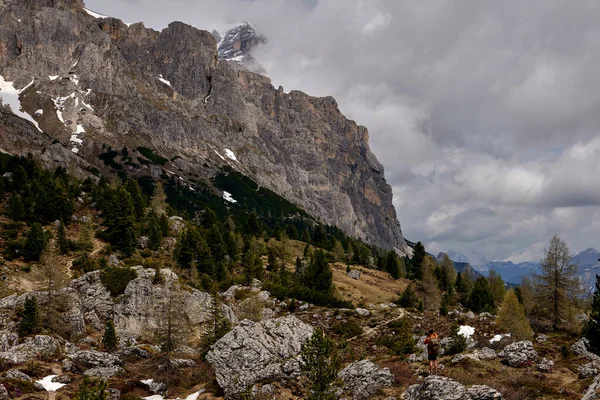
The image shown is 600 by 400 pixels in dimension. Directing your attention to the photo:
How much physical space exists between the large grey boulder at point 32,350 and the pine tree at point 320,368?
27373 mm

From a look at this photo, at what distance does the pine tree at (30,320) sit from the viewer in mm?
42844

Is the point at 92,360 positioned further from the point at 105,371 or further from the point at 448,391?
the point at 448,391

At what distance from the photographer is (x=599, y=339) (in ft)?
98.5

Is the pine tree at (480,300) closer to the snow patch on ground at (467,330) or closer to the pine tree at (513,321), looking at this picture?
the snow patch on ground at (467,330)

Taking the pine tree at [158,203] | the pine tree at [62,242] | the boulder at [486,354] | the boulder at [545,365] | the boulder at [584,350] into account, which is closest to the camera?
the boulder at [545,365]

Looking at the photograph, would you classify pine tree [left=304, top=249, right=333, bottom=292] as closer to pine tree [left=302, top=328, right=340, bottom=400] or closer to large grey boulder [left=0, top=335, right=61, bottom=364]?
large grey boulder [left=0, top=335, right=61, bottom=364]

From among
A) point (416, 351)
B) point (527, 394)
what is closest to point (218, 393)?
point (416, 351)

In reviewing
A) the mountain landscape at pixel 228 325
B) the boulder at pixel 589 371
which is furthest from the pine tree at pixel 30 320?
the boulder at pixel 589 371

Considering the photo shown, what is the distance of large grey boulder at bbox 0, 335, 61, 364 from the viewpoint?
3575 centimetres

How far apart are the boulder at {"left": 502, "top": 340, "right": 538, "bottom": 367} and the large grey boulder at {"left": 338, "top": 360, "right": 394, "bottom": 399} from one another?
8851 millimetres

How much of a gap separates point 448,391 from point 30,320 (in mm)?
42695

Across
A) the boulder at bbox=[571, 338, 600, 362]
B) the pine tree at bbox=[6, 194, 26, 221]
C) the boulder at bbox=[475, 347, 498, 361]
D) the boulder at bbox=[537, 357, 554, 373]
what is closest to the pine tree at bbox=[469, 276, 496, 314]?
the boulder at bbox=[571, 338, 600, 362]

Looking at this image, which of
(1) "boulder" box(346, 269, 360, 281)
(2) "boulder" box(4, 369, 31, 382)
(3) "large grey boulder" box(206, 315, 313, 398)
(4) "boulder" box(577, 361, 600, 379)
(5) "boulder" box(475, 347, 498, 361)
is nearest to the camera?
(4) "boulder" box(577, 361, 600, 379)

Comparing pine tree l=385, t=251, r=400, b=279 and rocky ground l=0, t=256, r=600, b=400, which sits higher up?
pine tree l=385, t=251, r=400, b=279
